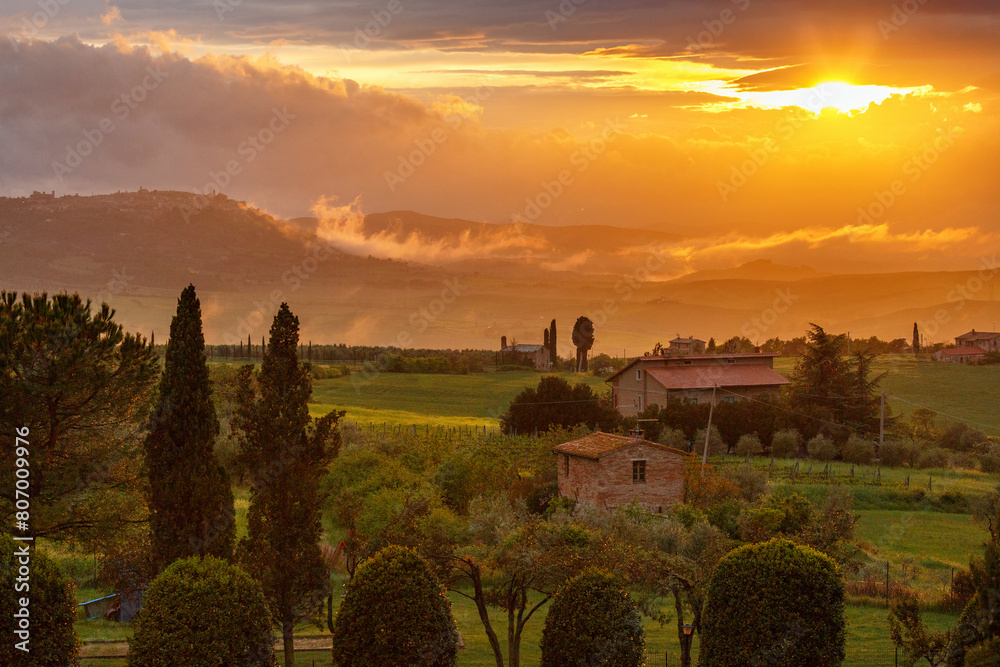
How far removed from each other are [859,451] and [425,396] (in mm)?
40829

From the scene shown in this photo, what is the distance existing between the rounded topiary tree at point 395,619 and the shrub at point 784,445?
1849 inches

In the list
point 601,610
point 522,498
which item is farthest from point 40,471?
point 522,498

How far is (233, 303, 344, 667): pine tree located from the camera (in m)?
23.7

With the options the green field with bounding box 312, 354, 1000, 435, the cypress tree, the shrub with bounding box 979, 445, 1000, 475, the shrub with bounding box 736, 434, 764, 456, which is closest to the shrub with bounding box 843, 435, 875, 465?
the shrub with bounding box 736, 434, 764, 456

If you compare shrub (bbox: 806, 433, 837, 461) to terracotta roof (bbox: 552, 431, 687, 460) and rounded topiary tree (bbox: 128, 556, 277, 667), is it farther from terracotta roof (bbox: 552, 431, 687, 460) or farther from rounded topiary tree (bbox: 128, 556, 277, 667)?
rounded topiary tree (bbox: 128, 556, 277, 667)

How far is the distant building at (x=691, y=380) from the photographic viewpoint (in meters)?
70.2

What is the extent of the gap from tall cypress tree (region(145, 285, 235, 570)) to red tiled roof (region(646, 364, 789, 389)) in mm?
49937

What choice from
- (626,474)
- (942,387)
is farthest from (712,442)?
(942,387)

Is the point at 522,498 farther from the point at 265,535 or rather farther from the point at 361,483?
the point at 265,535

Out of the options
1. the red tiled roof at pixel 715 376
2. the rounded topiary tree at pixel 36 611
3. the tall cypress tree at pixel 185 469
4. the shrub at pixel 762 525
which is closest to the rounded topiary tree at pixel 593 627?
the tall cypress tree at pixel 185 469

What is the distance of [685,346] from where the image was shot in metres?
→ 82.0

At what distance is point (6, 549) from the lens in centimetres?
1938

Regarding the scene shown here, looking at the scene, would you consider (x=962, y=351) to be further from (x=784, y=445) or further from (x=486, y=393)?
(x=784, y=445)

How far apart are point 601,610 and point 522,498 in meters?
24.1
